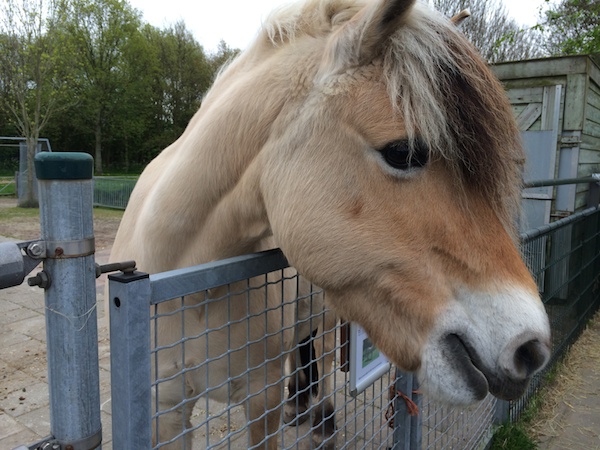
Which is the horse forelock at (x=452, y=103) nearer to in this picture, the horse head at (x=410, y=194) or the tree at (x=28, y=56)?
the horse head at (x=410, y=194)

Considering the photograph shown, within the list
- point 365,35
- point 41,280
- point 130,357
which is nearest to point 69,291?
point 41,280

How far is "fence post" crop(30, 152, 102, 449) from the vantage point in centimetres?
87

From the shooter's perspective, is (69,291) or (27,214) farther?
(27,214)

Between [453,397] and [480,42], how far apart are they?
63.9ft

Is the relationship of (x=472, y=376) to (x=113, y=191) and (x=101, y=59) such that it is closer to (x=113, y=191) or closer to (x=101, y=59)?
(x=113, y=191)

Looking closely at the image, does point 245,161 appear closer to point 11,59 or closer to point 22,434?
point 22,434

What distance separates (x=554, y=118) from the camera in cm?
545

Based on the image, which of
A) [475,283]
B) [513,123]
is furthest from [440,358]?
[513,123]

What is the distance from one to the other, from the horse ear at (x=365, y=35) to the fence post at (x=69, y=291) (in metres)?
0.80

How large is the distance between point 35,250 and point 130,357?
0.28m

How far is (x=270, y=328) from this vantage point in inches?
75.0

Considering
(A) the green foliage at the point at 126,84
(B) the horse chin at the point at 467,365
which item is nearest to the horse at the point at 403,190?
(B) the horse chin at the point at 467,365

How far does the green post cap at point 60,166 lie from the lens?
0.86m

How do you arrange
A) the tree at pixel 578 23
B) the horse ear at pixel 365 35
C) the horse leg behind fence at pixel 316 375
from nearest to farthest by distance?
1. the horse ear at pixel 365 35
2. the horse leg behind fence at pixel 316 375
3. the tree at pixel 578 23
